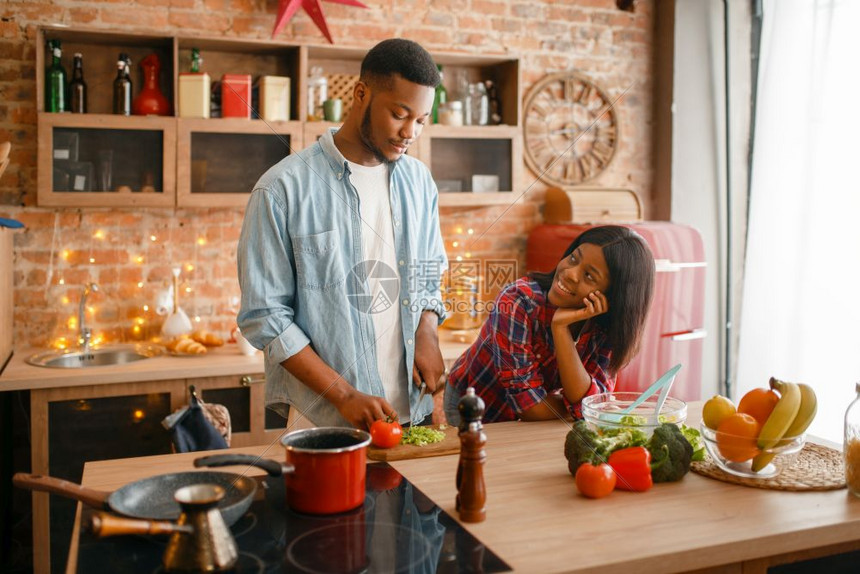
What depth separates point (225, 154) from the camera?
10.4 ft

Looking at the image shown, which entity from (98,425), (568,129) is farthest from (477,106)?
(98,425)

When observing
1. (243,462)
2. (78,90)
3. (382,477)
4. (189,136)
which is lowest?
(382,477)

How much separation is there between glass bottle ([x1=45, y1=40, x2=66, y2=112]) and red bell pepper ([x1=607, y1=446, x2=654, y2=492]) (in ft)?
8.42

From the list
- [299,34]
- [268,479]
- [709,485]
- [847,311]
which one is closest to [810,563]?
[709,485]

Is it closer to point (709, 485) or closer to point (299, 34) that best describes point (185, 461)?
point (709, 485)

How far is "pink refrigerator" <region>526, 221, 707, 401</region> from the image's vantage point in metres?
3.40

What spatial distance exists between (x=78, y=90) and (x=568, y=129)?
230 cm

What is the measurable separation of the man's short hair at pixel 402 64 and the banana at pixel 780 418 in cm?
102

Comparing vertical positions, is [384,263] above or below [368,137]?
below

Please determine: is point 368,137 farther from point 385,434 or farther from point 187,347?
point 187,347

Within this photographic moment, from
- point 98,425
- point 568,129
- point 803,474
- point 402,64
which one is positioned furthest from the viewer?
point 568,129

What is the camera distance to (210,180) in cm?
315

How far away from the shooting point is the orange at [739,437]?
147 centimetres

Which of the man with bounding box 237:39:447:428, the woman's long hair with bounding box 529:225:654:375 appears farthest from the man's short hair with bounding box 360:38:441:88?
the woman's long hair with bounding box 529:225:654:375
